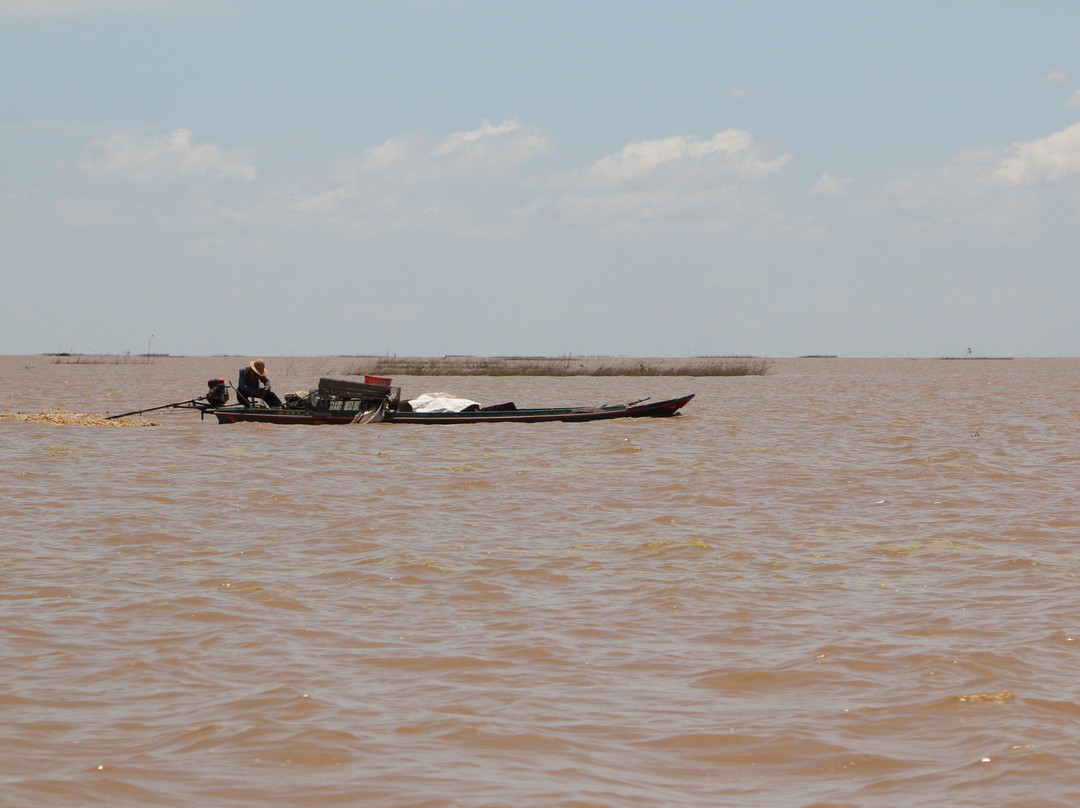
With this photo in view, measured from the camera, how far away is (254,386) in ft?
74.4

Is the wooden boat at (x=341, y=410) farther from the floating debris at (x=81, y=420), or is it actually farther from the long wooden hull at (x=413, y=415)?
the floating debris at (x=81, y=420)

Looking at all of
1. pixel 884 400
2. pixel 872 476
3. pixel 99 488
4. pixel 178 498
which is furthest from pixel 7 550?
pixel 884 400

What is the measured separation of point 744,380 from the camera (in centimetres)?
5859

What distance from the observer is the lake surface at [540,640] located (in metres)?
4.75

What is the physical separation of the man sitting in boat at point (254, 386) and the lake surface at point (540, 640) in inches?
297

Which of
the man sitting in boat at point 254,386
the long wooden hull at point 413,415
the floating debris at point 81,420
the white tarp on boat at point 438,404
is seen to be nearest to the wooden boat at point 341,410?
the long wooden hull at point 413,415

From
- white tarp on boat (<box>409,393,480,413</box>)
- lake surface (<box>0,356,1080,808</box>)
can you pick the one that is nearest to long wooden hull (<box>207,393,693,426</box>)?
white tarp on boat (<box>409,393,480,413</box>)

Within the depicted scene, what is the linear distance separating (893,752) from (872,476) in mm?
10445

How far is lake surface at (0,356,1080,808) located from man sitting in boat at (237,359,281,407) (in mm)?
7556

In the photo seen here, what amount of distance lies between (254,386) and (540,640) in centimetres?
1696

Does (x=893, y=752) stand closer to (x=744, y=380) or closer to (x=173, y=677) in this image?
(x=173, y=677)

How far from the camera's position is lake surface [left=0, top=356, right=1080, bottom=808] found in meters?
4.75

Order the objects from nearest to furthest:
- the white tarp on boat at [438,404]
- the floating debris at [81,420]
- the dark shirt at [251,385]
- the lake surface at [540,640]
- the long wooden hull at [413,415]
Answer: the lake surface at [540,640], the long wooden hull at [413,415], the dark shirt at [251,385], the floating debris at [81,420], the white tarp on boat at [438,404]

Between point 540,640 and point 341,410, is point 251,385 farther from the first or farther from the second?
point 540,640
